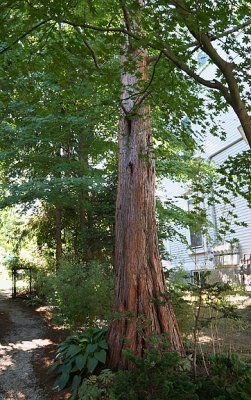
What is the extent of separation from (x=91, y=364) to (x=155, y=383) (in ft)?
6.14

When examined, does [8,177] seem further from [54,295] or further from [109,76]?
[109,76]

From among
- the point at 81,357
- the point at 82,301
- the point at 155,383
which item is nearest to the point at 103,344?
the point at 81,357

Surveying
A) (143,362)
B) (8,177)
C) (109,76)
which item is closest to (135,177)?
(109,76)

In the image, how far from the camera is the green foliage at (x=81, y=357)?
446cm

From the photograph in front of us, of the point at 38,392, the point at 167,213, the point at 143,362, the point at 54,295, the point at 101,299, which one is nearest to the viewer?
the point at 143,362

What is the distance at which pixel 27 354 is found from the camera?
6367 millimetres

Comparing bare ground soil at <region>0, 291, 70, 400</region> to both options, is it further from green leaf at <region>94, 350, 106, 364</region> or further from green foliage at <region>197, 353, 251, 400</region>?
green foliage at <region>197, 353, 251, 400</region>

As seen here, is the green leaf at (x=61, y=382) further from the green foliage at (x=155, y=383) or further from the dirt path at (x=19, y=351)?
the green foliage at (x=155, y=383)

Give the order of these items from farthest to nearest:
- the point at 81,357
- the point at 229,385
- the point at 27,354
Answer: the point at 27,354 → the point at 81,357 → the point at 229,385

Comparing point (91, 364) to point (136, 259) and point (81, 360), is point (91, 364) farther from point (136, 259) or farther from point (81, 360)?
point (136, 259)

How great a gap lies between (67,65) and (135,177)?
84.5 inches

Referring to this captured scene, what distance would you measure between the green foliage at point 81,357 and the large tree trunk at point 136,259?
191 millimetres

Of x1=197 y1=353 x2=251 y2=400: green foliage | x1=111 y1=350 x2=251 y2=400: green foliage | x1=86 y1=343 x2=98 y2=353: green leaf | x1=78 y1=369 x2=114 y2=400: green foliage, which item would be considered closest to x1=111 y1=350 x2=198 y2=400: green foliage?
x1=111 y1=350 x2=251 y2=400: green foliage

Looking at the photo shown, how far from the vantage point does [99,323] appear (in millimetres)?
6441
